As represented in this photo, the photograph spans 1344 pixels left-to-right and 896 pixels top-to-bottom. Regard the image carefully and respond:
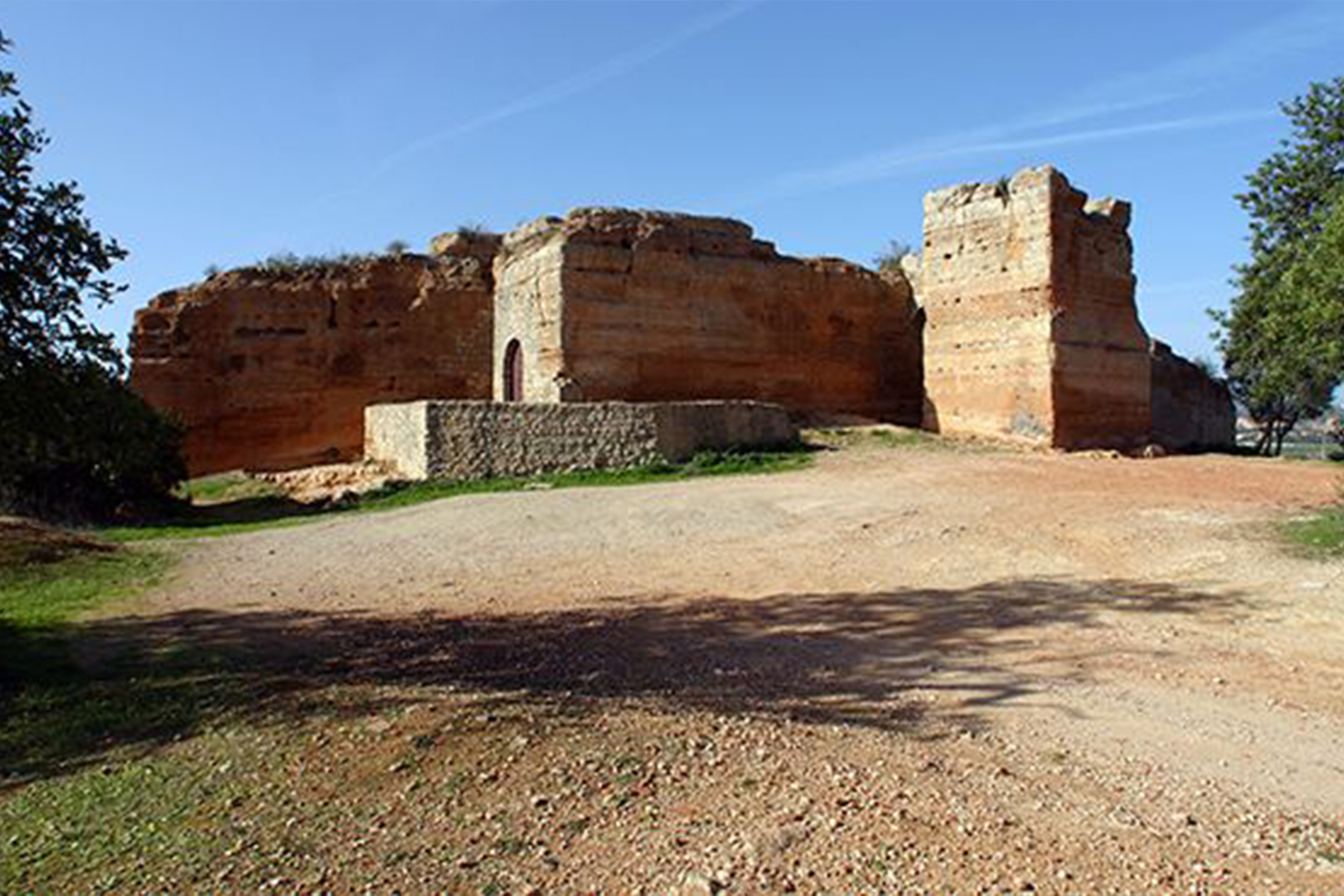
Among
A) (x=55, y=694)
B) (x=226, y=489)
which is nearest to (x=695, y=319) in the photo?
(x=226, y=489)

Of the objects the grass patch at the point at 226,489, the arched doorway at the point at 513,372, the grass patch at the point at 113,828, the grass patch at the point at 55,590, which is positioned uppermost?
the arched doorway at the point at 513,372

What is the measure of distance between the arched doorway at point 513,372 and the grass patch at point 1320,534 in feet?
50.2

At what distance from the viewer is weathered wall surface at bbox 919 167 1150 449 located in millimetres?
17328

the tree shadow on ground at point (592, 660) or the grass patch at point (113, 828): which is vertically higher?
the tree shadow on ground at point (592, 660)

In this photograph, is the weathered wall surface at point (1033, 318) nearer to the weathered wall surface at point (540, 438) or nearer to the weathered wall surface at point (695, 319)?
the weathered wall surface at point (695, 319)

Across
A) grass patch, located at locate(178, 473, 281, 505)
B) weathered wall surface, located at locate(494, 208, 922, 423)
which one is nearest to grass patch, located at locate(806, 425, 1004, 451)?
weathered wall surface, located at locate(494, 208, 922, 423)

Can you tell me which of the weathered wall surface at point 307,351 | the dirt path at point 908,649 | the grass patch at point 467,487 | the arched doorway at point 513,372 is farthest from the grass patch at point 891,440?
the weathered wall surface at point 307,351

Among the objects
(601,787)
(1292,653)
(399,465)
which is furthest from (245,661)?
(399,465)

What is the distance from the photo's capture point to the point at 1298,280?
1077 cm

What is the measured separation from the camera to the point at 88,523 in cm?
1490

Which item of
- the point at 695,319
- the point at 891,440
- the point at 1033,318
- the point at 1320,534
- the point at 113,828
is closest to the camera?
the point at 113,828

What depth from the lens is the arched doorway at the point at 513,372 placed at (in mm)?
21375

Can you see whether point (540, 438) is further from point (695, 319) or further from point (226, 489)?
point (226, 489)

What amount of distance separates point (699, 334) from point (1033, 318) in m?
6.52
